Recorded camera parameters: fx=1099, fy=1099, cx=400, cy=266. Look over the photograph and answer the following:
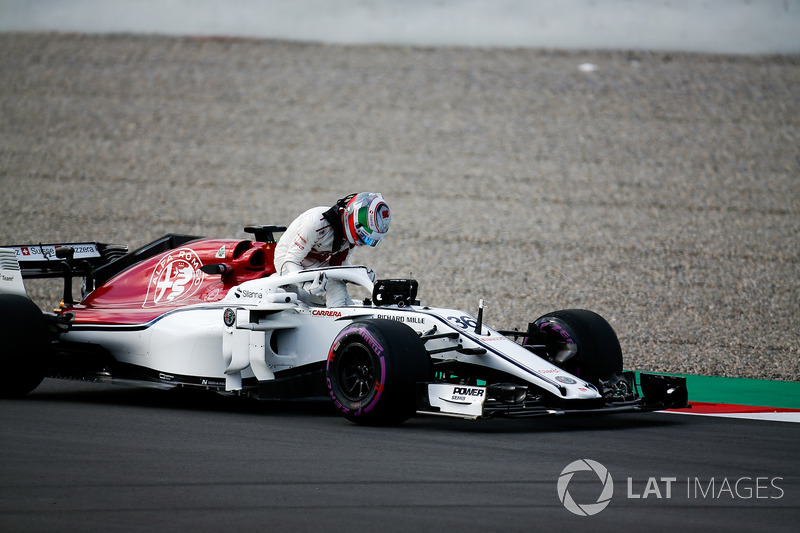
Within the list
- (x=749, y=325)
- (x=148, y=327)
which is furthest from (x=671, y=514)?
(x=749, y=325)

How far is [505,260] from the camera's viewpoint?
18.8 m

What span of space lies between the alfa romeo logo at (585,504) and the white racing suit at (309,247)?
2.98 meters

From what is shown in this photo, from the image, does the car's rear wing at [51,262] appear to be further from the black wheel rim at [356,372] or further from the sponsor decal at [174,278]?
the black wheel rim at [356,372]

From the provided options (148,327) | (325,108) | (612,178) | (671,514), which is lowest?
(671,514)

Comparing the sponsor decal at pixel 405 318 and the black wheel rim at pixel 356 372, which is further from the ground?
the sponsor decal at pixel 405 318

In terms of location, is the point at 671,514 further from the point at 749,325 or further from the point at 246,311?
the point at 749,325

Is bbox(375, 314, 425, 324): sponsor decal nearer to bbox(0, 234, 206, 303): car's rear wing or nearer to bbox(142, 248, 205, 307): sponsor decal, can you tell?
bbox(142, 248, 205, 307): sponsor decal

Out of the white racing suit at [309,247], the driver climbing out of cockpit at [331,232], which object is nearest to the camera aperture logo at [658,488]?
the white racing suit at [309,247]

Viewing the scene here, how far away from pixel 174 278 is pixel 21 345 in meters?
1.47

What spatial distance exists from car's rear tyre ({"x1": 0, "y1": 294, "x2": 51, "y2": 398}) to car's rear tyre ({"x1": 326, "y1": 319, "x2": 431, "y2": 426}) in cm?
284

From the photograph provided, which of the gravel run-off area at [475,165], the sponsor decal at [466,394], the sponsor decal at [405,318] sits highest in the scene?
the gravel run-off area at [475,165]

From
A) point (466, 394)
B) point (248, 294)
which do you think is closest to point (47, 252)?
point (248, 294)

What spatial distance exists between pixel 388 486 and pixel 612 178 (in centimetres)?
1822

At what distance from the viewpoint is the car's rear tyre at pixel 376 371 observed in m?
7.63
